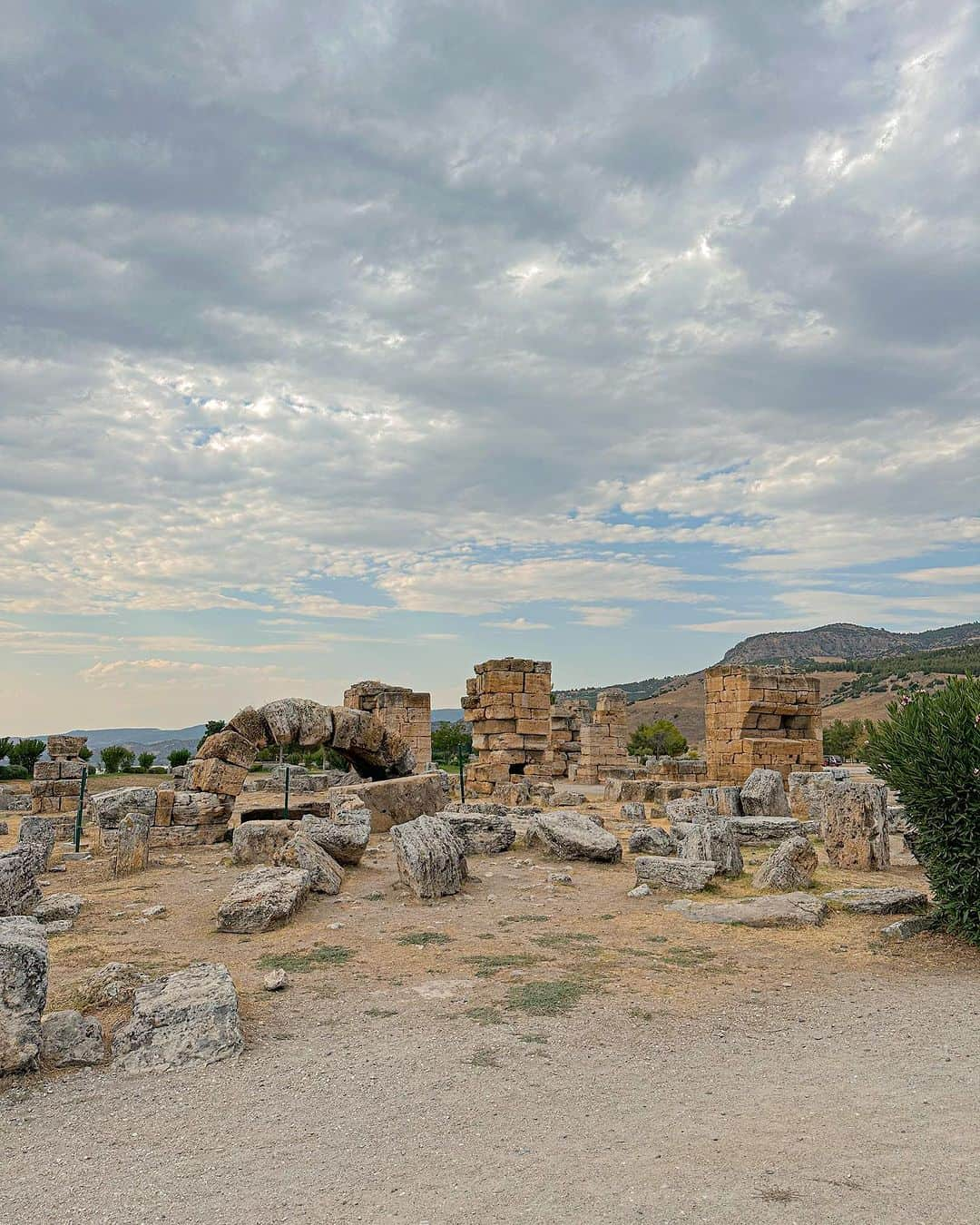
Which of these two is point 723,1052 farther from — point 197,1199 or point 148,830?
point 148,830

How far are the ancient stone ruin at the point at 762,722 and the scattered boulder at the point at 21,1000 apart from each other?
52.5ft

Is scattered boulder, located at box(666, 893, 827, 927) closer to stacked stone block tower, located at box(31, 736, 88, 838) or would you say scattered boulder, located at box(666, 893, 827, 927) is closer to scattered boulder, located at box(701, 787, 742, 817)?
scattered boulder, located at box(701, 787, 742, 817)

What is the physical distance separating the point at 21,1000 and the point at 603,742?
22053 mm

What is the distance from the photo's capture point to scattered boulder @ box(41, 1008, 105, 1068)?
15.9 feet

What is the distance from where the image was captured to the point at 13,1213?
3.35 m

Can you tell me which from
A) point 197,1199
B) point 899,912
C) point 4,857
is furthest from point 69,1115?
point 899,912

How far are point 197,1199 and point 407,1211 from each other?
2.80ft

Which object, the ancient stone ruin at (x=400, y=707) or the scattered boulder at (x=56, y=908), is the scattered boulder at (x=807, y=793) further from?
the scattered boulder at (x=56, y=908)

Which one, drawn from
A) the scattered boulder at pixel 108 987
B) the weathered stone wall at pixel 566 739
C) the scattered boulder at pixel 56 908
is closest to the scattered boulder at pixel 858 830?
the scattered boulder at pixel 108 987

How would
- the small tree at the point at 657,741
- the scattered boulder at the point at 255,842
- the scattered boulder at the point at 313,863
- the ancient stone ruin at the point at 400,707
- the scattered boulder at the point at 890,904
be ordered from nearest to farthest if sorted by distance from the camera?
the scattered boulder at the point at 890,904
the scattered boulder at the point at 313,863
the scattered boulder at the point at 255,842
the ancient stone ruin at the point at 400,707
the small tree at the point at 657,741

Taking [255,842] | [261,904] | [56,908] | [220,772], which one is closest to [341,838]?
[255,842]

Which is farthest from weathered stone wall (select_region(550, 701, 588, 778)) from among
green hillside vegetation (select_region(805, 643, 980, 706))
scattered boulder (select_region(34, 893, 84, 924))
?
green hillside vegetation (select_region(805, 643, 980, 706))

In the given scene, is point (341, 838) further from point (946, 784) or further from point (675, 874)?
point (946, 784)

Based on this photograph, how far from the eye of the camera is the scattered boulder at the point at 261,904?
7863 millimetres
